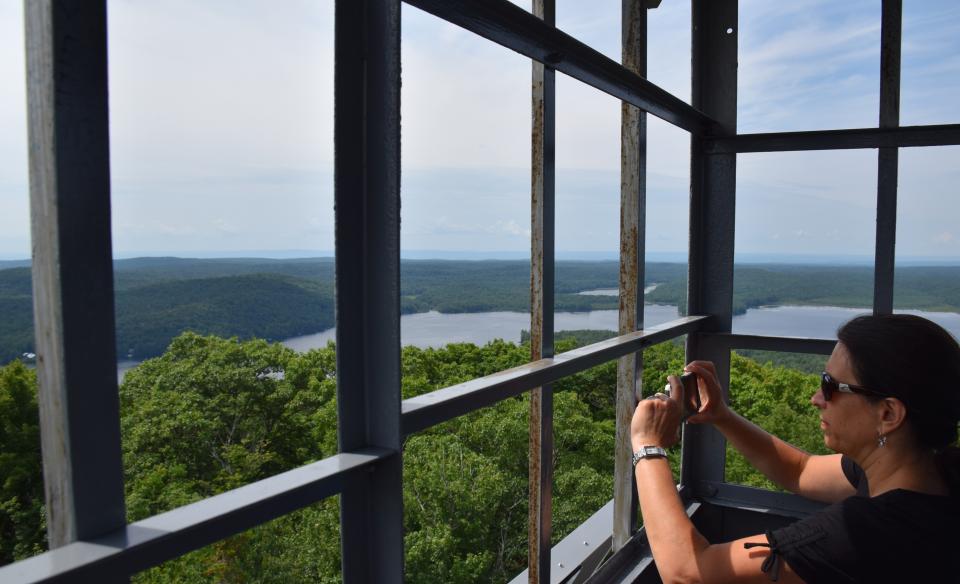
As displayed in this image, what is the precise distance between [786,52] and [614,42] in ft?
19.5

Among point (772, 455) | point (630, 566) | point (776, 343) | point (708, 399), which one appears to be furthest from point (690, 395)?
point (776, 343)

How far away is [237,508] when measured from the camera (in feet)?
3.68

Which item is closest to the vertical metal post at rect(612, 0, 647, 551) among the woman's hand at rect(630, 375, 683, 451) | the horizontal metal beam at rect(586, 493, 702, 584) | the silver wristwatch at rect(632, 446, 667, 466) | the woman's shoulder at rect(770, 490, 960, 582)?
the horizontal metal beam at rect(586, 493, 702, 584)

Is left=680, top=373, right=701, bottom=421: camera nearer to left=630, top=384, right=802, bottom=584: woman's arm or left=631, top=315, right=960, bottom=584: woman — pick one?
left=630, top=384, right=802, bottom=584: woman's arm

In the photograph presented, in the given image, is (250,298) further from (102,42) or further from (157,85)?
(102,42)

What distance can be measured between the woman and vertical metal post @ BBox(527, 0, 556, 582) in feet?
1.98

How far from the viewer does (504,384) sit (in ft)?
5.98

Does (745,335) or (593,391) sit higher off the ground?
(745,335)

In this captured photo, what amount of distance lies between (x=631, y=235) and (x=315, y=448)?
662 cm

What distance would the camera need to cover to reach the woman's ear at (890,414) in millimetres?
1489

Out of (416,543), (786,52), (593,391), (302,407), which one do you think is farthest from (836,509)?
(593,391)

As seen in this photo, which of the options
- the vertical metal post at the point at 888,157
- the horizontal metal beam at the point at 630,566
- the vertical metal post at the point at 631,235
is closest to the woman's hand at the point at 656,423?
the vertical metal post at the point at 631,235

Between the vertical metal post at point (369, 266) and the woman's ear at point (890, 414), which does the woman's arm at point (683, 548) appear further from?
the vertical metal post at point (369, 266)

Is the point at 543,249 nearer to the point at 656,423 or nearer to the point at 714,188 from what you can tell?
the point at 656,423
